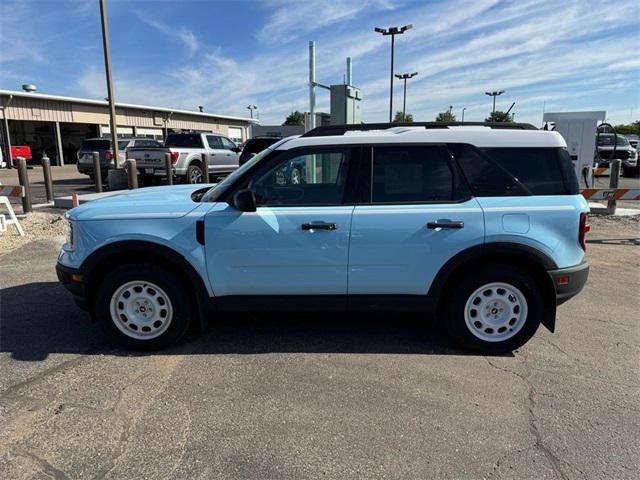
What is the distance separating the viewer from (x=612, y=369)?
3.65 m

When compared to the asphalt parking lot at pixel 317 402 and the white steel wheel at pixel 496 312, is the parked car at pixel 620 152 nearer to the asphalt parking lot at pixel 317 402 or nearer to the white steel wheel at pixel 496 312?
the asphalt parking lot at pixel 317 402

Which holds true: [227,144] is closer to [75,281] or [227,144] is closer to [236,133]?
[75,281]

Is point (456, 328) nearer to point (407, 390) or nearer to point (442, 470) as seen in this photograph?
point (407, 390)

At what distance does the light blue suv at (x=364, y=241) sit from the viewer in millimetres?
3639

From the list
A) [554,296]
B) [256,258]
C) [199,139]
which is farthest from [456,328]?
[199,139]

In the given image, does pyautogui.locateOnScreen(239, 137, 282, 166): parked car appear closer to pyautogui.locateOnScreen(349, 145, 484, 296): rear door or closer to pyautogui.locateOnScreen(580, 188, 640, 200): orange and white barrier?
pyautogui.locateOnScreen(580, 188, 640, 200): orange and white barrier

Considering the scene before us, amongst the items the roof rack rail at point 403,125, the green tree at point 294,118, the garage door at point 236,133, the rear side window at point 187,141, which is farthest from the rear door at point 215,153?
the green tree at point 294,118

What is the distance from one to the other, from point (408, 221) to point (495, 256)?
2.57ft

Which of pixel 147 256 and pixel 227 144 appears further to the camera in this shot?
pixel 227 144

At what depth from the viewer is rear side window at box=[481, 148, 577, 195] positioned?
12.1 ft

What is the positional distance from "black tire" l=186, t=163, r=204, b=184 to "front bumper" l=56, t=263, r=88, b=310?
11.9 meters

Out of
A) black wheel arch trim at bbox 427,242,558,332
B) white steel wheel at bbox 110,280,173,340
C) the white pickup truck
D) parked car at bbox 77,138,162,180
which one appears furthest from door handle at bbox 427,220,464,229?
parked car at bbox 77,138,162,180

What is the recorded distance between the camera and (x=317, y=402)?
3148 millimetres

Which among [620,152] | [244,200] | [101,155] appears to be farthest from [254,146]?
[620,152]
